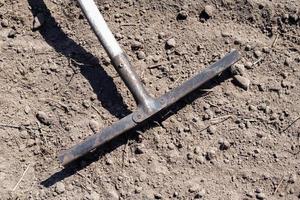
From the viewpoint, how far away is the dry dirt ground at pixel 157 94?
9.79 feet

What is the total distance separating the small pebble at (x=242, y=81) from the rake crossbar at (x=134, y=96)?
155 mm

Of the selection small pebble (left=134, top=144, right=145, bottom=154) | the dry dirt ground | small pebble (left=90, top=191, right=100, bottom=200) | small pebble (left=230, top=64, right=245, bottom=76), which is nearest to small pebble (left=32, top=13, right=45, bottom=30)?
the dry dirt ground

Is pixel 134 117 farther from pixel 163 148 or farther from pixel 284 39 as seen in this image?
pixel 284 39

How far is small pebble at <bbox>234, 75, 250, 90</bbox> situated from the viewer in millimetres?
3027

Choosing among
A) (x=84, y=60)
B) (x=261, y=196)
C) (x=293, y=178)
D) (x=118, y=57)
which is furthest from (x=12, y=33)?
(x=293, y=178)

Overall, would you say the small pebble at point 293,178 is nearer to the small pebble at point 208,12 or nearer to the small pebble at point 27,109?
the small pebble at point 208,12

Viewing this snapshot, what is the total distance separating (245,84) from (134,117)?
0.69 m

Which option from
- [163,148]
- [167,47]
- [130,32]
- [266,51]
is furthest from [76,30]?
[266,51]

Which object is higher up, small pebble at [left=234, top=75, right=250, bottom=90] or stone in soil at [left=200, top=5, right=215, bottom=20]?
stone in soil at [left=200, top=5, right=215, bottom=20]

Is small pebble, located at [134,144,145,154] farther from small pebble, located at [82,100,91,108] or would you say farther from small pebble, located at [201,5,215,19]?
small pebble, located at [201,5,215,19]

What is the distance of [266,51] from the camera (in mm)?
3053

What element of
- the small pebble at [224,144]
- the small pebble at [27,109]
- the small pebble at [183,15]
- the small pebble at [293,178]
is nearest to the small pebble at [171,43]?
the small pebble at [183,15]

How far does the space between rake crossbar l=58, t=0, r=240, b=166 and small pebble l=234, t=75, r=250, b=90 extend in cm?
15

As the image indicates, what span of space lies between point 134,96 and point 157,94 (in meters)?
0.22
